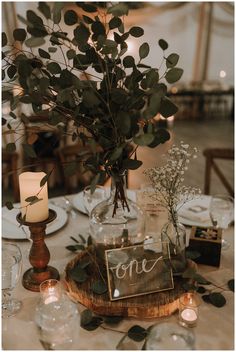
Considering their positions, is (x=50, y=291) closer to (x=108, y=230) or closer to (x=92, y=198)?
(x=108, y=230)

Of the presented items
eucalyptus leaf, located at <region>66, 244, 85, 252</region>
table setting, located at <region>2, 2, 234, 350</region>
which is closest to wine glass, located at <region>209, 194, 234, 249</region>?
table setting, located at <region>2, 2, 234, 350</region>

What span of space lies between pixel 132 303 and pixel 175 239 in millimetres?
209

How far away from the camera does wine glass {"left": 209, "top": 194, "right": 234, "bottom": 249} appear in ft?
4.27

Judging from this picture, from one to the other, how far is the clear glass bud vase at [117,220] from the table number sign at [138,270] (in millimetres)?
68

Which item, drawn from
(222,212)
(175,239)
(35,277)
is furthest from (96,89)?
(222,212)

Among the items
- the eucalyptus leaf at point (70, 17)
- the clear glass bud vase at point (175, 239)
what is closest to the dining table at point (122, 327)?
the clear glass bud vase at point (175, 239)

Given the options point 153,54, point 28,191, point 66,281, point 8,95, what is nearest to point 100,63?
point 8,95

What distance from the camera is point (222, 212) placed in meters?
1.30

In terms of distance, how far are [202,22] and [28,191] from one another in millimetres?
7645

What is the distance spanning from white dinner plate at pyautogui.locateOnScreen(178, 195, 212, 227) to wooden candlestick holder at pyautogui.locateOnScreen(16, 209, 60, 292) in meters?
0.56

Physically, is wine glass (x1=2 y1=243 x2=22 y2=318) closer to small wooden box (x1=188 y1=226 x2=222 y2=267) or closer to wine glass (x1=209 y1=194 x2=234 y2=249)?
small wooden box (x1=188 y1=226 x2=222 y2=267)

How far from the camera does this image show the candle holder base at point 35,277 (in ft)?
3.44

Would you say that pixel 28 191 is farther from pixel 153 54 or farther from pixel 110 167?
pixel 153 54

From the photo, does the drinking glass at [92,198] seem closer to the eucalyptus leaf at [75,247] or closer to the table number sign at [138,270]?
the eucalyptus leaf at [75,247]
